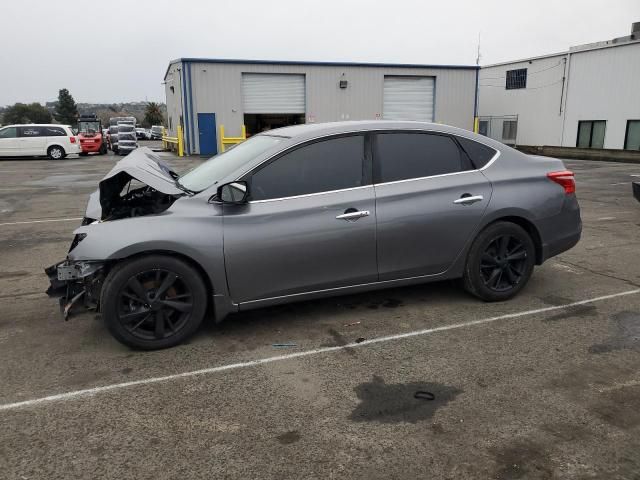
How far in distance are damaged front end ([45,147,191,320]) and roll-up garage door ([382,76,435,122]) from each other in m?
27.0

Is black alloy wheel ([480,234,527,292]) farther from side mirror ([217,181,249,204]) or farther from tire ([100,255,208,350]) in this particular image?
tire ([100,255,208,350])

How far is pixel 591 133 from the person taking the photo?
92.4 ft

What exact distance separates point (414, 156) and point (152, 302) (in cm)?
247

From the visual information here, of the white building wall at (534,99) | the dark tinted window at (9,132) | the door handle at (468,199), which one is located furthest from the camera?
the white building wall at (534,99)

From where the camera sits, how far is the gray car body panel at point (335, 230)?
153 inches

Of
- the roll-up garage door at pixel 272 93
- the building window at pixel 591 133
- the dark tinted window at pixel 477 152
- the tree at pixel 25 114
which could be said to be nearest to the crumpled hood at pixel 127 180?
the dark tinted window at pixel 477 152

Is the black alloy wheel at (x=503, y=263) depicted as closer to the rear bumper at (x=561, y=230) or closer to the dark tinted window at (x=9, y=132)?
the rear bumper at (x=561, y=230)

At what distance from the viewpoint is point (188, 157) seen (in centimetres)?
2762

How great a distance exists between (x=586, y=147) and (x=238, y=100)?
1867 cm

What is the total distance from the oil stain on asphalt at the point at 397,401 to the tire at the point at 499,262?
5.25ft

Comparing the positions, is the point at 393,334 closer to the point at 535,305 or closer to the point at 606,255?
the point at 535,305

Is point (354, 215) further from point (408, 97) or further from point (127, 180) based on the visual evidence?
point (408, 97)

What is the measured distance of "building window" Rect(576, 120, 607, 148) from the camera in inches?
Result: 1083

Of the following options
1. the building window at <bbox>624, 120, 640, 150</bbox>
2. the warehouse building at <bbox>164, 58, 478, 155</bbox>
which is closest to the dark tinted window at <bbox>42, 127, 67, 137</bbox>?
the warehouse building at <bbox>164, 58, 478, 155</bbox>
